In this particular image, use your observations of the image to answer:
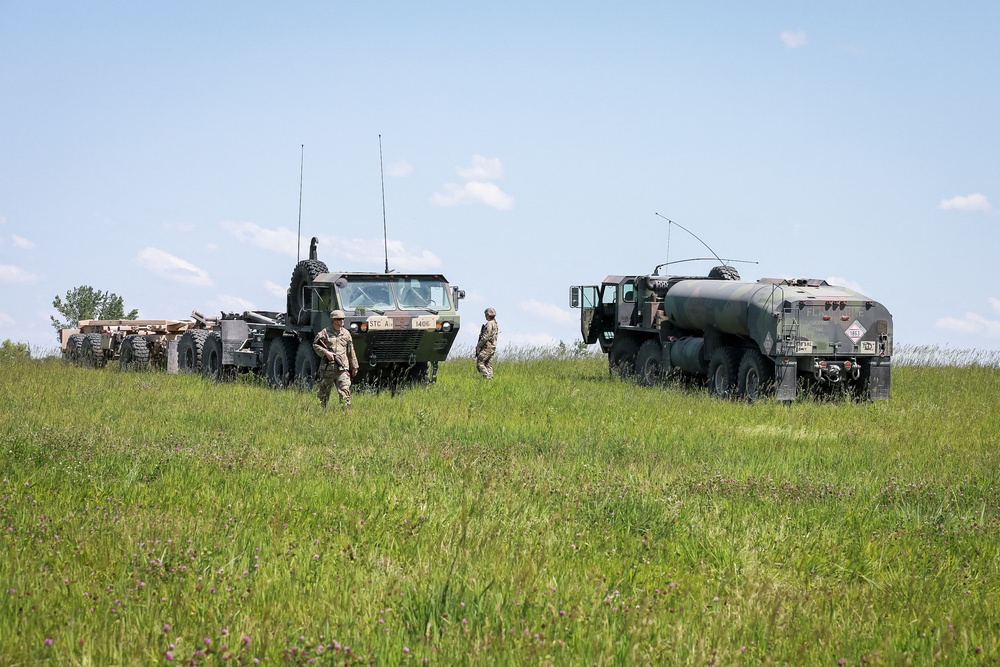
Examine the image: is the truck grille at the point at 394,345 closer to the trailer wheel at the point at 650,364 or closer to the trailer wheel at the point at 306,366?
the trailer wheel at the point at 306,366

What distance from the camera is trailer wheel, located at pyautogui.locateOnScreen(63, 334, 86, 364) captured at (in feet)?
94.4

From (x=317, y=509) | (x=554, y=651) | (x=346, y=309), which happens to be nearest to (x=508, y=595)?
(x=554, y=651)

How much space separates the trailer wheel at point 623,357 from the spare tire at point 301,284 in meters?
7.21

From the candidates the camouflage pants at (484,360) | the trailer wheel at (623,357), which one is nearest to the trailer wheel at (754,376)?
the trailer wheel at (623,357)

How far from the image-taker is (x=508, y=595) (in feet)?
18.7

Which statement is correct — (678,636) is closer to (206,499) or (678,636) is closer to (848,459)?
(206,499)

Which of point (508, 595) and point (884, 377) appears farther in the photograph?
point (884, 377)

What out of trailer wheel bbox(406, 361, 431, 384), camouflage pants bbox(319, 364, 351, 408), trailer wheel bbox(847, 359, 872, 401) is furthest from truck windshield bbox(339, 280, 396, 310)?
trailer wheel bbox(847, 359, 872, 401)

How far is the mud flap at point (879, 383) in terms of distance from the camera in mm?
18609

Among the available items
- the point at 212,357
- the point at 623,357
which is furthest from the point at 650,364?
the point at 212,357

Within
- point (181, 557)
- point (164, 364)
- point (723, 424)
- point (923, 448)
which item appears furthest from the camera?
point (164, 364)

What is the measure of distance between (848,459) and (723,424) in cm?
298

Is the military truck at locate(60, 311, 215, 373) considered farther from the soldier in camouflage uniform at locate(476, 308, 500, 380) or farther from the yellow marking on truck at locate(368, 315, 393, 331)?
the yellow marking on truck at locate(368, 315, 393, 331)

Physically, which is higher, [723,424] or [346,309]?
[346,309]
